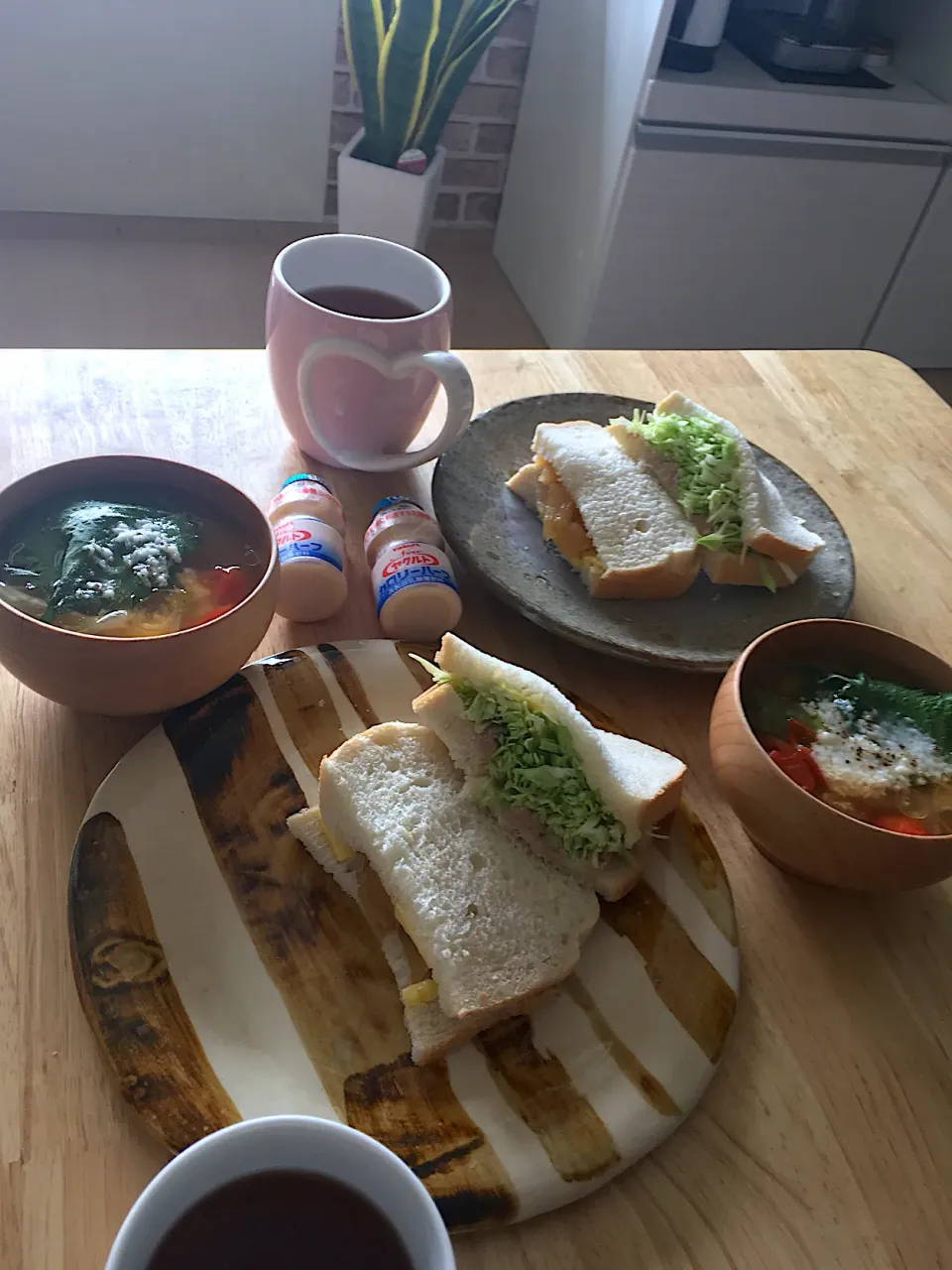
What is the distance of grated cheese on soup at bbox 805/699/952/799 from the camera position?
2.23 ft

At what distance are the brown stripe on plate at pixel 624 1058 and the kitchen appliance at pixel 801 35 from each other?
2286 millimetres

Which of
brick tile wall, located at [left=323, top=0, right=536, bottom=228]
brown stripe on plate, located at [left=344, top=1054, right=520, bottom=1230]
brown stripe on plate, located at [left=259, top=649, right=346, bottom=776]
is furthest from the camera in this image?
brick tile wall, located at [left=323, top=0, right=536, bottom=228]

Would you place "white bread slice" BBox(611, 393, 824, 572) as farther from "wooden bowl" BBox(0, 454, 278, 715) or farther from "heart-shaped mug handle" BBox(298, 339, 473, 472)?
"wooden bowl" BBox(0, 454, 278, 715)

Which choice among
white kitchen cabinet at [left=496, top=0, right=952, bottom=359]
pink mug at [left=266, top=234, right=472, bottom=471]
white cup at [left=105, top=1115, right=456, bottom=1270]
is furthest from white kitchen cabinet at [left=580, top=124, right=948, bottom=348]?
white cup at [left=105, top=1115, right=456, bottom=1270]

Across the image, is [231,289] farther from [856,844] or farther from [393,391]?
[856,844]

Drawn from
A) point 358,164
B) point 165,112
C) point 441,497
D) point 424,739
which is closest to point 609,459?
point 441,497

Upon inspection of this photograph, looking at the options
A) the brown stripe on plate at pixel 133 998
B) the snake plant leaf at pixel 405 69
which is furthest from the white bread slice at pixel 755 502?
the snake plant leaf at pixel 405 69

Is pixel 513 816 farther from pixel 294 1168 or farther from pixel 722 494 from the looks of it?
pixel 722 494

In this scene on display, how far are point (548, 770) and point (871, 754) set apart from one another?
0.22m

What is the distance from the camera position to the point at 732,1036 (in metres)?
0.63

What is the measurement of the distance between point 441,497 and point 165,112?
220 cm

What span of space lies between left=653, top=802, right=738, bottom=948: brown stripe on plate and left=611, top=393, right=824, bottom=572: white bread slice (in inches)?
11.0

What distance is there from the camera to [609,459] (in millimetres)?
958

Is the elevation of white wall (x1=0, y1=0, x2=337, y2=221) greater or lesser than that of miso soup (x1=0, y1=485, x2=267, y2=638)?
lesser
